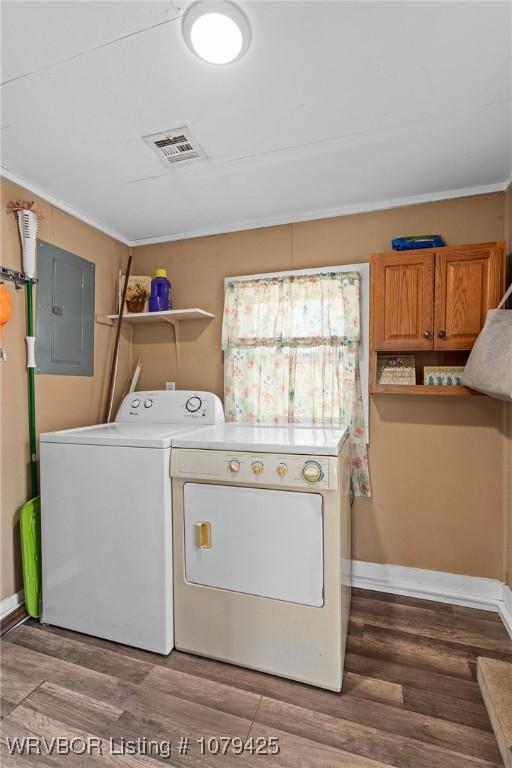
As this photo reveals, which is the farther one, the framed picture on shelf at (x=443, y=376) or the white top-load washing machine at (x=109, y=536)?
the framed picture on shelf at (x=443, y=376)

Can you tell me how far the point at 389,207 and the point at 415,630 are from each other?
2375 millimetres

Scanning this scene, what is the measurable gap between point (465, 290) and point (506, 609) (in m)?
1.72

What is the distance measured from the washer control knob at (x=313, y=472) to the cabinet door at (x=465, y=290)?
1.04 m

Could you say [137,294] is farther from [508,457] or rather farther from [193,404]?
[508,457]

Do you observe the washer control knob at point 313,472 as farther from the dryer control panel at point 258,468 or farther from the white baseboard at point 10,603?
the white baseboard at point 10,603

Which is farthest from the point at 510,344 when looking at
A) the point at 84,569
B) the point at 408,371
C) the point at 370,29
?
the point at 84,569

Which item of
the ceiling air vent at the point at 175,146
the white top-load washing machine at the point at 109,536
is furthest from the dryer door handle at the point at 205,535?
the ceiling air vent at the point at 175,146

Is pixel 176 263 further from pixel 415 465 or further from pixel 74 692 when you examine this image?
pixel 74 692

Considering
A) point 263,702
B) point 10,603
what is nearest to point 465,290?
point 263,702

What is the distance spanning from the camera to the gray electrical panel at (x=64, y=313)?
2201 mm

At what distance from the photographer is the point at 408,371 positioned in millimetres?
2201

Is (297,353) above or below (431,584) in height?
above

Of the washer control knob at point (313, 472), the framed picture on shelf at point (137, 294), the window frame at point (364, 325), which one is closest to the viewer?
the washer control knob at point (313, 472)

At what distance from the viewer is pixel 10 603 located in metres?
1.98
